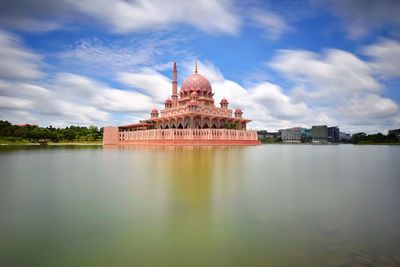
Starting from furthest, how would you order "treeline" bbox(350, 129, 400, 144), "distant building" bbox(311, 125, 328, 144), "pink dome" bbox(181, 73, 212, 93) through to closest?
"distant building" bbox(311, 125, 328, 144)
"treeline" bbox(350, 129, 400, 144)
"pink dome" bbox(181, 73, 212, 93)

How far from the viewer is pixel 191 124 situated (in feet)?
159

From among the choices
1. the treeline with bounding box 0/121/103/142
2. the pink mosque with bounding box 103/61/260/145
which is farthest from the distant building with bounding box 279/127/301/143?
the treeline with bounding box 0/121/103/142

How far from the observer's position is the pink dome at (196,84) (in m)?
55.2

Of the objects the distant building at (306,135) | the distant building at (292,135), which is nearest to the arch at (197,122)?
the distant building at (292,135)

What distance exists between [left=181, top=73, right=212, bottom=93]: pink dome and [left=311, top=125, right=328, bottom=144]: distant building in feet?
261

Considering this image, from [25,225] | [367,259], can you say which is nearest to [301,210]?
[367,259]

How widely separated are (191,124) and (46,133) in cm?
3309

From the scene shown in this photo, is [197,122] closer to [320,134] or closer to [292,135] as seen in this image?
[320,134]

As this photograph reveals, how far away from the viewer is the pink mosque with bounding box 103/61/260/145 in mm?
46375

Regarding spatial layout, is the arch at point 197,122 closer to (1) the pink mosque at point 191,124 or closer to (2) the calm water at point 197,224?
(1) the pink mosque at point 191,124

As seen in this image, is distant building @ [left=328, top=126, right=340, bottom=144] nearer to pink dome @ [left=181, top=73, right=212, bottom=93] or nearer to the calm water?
pink dome @ [left=181, top=73, right=212, bottom=93]

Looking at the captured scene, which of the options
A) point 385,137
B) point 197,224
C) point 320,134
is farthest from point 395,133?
point 197,224

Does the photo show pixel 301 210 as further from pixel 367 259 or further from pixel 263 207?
pixel 367 259

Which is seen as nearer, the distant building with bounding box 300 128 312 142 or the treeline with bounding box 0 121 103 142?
the treeline with bounding box 0 121 103 142
